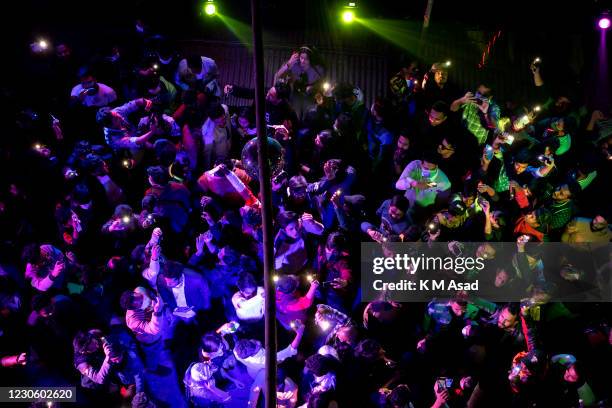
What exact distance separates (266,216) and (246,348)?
4065 millimetres

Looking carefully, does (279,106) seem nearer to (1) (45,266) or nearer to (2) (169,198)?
(2) (169,198)

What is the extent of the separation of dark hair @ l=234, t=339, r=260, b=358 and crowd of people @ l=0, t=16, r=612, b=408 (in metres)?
0.01

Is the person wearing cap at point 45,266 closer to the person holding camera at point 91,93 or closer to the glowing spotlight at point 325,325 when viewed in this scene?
the person holding camera at point 91,93

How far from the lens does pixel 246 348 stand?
4.76 metres

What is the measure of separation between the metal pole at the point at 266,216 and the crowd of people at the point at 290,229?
3.62m

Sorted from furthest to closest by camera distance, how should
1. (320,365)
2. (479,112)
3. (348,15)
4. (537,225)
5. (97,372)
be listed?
(348,15), (479,112), (537,225), (97,372), (320,365)

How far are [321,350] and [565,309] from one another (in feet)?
7.91

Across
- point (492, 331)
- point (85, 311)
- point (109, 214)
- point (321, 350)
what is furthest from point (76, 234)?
point (492, 331)

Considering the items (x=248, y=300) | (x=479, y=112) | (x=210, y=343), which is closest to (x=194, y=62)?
(x=248, y=300)

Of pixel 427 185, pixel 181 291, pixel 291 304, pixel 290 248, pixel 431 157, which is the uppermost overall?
pixel 431 157

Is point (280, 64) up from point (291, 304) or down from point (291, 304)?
up

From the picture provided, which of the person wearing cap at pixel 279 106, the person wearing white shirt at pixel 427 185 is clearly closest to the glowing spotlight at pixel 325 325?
the person wearing white shirt at pixel 427 185

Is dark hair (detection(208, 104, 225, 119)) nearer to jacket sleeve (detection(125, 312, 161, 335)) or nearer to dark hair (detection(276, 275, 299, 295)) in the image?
dark hair (detection(276, 275, 299, 295))

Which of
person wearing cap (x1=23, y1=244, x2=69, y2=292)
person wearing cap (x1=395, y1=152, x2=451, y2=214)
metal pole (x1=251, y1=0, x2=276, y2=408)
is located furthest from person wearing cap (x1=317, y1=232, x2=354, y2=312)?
metal pole (x1=251, y1=0, x2=276, y2=408)
